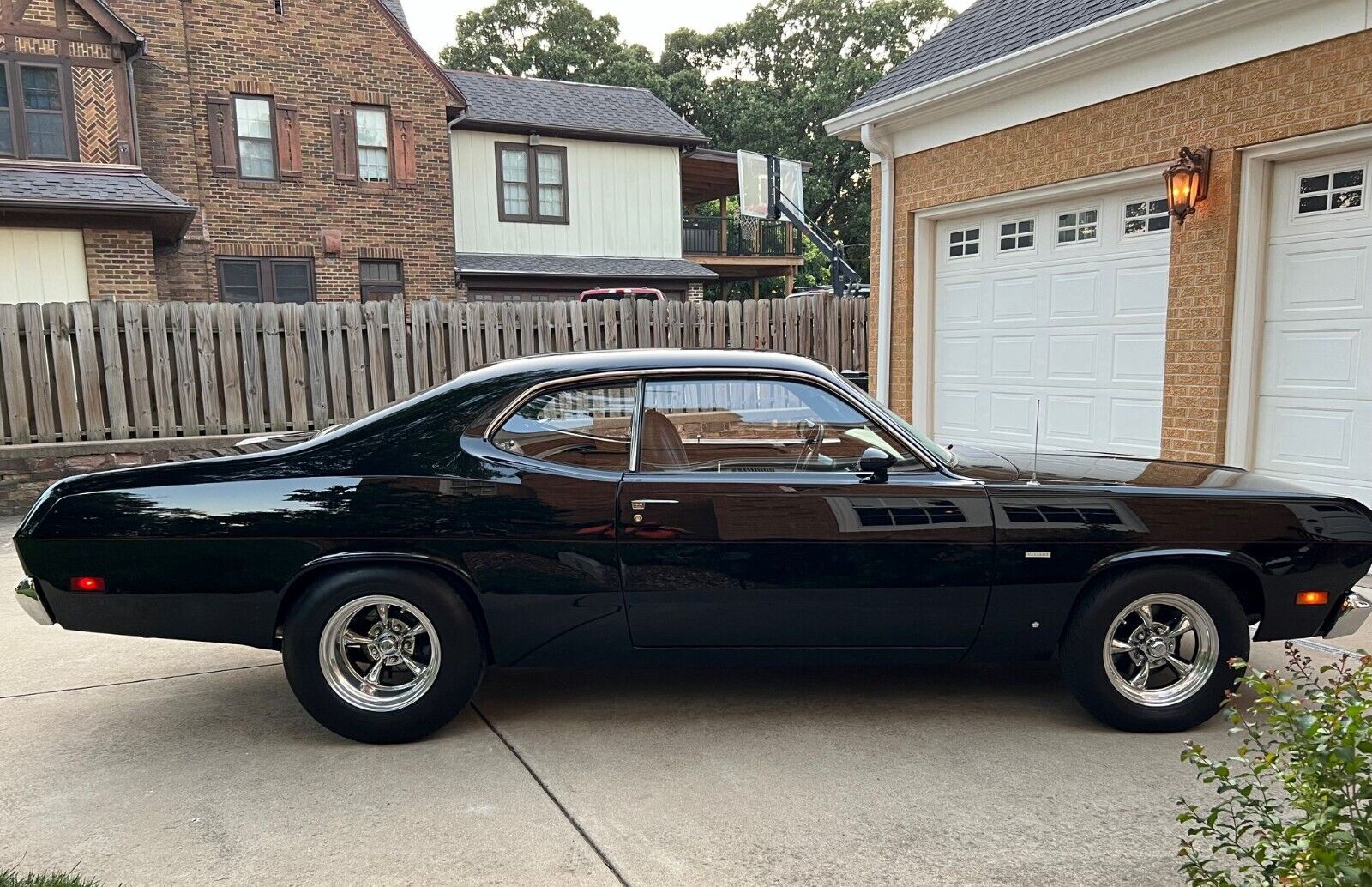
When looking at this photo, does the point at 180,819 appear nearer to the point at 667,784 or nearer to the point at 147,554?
the point at 147,554

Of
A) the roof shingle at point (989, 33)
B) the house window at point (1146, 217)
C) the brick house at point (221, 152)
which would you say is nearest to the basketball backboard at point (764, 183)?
the brick house at point (221, 152)

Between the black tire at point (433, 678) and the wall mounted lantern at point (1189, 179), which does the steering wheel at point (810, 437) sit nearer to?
the black tire at point (433, 678)

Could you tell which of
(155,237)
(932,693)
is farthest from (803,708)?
(155,237)

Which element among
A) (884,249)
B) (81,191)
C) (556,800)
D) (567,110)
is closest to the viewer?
(556,800)

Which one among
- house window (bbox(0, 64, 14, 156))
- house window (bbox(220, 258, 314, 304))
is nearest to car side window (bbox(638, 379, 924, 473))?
house window (bbox(0, 64, 14, 156))

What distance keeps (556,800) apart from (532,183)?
774 inches

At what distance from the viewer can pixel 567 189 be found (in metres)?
21.6

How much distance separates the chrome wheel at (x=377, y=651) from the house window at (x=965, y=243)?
7.18m

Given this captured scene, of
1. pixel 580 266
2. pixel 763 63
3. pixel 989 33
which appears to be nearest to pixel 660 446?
pixel 989 33

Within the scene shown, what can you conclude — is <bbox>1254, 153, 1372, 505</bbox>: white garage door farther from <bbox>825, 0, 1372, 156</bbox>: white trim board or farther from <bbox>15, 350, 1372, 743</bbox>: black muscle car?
<bbox>15, 350, 1372, 743</bbox>: black muscle car

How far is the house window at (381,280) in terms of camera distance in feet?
62.7

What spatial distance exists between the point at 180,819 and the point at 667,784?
1.66m

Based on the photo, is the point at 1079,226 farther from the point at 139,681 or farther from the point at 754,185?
the point at 754,185

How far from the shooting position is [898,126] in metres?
9.54
